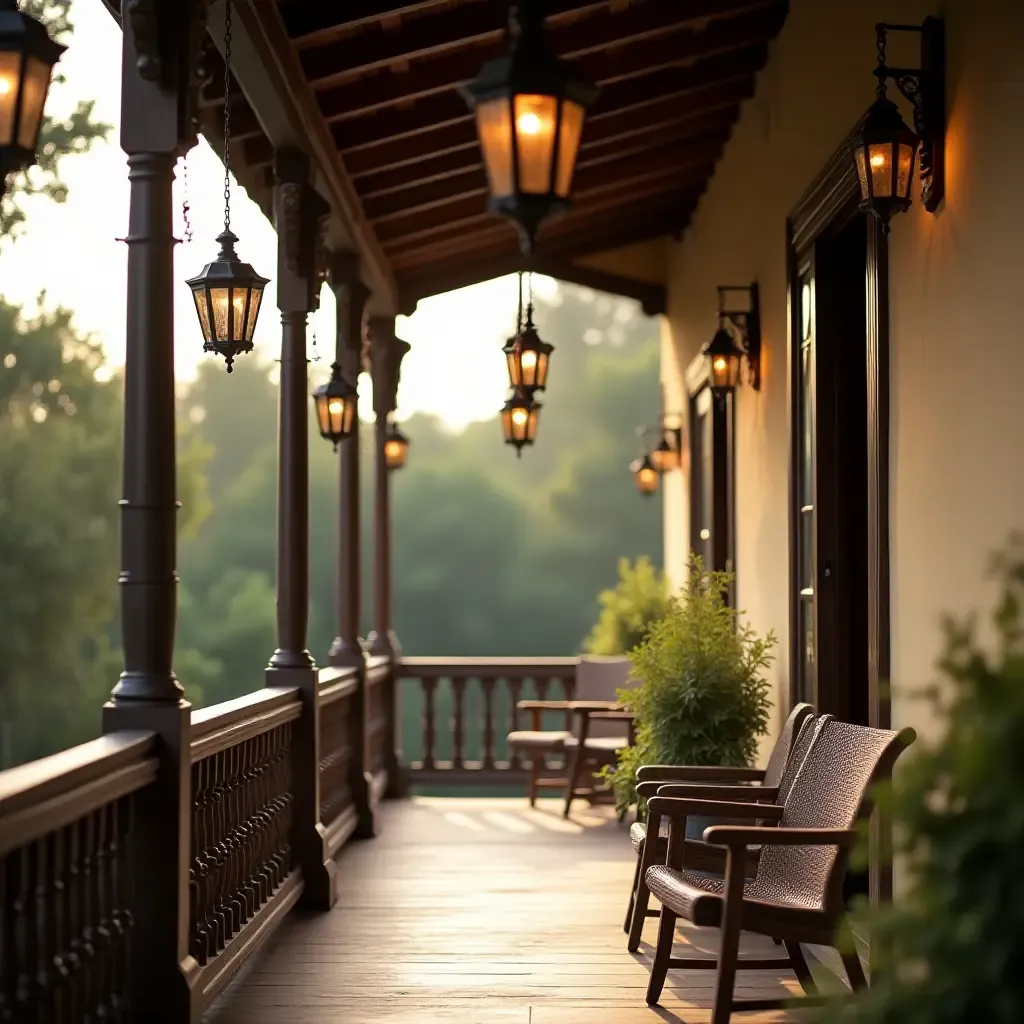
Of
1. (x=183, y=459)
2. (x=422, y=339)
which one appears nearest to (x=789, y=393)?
(x=183, y=459)

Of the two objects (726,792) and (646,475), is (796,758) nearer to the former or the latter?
(726,792)

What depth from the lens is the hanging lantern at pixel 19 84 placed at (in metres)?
2.85

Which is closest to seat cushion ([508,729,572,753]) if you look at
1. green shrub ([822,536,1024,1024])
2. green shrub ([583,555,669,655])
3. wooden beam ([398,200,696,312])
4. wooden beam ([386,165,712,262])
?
green shrub ([583,555,669,655])

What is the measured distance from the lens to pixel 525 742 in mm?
9359

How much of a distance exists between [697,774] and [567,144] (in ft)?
10.8

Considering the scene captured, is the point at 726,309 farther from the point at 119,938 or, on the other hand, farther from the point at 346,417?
the point at 119,938

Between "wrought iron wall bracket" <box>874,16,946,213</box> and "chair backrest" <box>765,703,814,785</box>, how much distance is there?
187cm

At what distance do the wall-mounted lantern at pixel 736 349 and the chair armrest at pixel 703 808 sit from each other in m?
3.00

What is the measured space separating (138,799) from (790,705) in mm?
3207

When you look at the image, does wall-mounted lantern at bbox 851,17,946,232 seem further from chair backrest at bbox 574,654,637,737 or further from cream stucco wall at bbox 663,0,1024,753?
chair backrest at bbox 574,654,637,737

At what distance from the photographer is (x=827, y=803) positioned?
436 cm

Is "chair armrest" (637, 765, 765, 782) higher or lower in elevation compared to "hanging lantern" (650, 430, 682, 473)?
lower

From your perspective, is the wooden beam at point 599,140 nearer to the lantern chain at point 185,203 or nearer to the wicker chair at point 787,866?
the lantern chain at point 185,203

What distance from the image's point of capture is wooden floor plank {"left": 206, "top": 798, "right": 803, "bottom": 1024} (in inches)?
178
